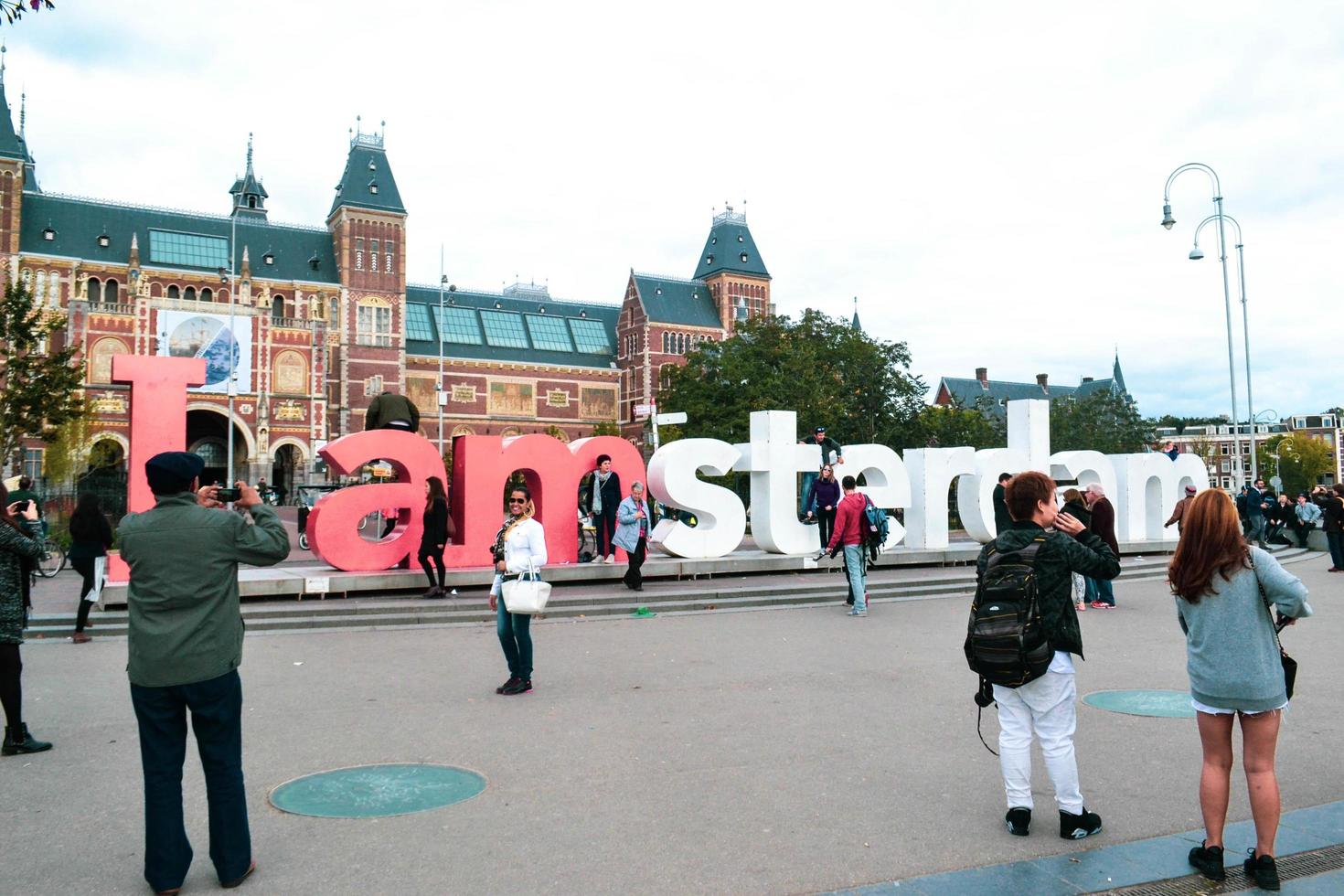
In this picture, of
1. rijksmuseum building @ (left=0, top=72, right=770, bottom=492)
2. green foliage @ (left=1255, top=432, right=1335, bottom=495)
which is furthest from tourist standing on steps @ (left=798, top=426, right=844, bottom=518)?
green foliage @ (left=1255, top=432, right=1335, bottom=495)

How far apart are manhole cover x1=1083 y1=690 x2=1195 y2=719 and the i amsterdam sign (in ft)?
28.1

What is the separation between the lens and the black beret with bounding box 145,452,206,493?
12.7ft

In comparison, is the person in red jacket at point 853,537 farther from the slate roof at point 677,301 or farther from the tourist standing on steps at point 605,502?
the slate roof at point 677,301

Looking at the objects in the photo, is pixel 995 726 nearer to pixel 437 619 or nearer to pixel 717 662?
pixel 717 662

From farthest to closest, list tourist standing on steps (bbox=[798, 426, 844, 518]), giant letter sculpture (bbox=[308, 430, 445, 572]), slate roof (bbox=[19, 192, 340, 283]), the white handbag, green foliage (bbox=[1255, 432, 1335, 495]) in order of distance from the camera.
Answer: green foliage (bbox=[1255, 432, 1335, 495]) → slate roof (bbox=[19, 192, 340, 283]) → tourist standing on steps (bbox=[798, 426, 844, 518]) → giant letter sculpture (bbox=[308, 430, 445, 572]) → the white handbag

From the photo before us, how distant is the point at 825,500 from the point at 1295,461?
296 ft

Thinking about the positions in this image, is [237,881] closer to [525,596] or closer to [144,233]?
[525,596]

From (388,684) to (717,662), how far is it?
9.30 ft

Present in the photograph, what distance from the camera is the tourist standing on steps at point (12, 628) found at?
5582 mm

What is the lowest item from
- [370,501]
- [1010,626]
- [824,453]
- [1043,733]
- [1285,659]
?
[1043,733]

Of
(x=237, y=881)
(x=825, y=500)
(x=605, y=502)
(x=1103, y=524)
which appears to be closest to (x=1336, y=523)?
(x=1103, y=524)

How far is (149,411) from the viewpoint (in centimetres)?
1170

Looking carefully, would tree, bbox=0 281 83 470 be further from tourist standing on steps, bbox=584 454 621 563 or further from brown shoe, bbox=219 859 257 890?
brown shoe, bbox=219 859 257 890

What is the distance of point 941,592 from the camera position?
1450 centimetres
